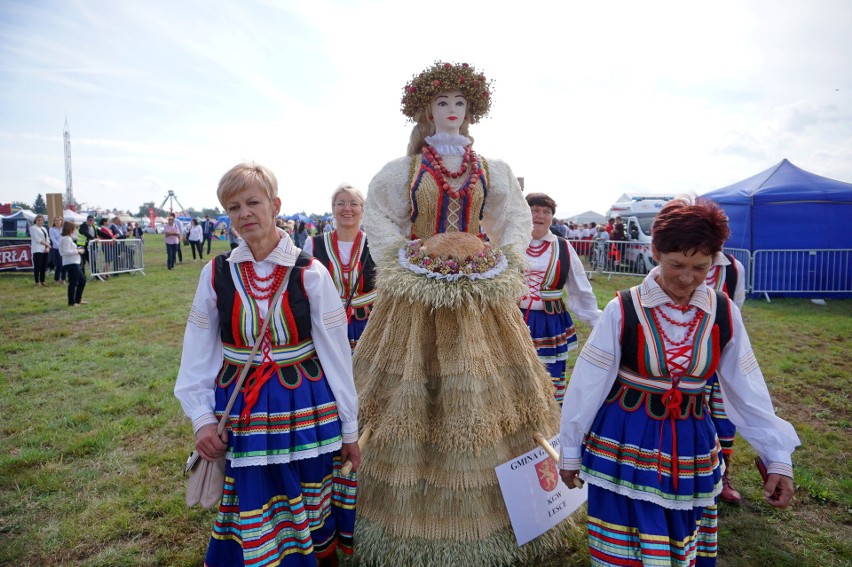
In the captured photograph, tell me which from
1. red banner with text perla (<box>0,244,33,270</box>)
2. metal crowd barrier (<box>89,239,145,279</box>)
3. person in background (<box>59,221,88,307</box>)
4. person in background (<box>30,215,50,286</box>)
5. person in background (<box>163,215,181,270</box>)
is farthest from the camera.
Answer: person in background (<box>163,215,181,270</box>)

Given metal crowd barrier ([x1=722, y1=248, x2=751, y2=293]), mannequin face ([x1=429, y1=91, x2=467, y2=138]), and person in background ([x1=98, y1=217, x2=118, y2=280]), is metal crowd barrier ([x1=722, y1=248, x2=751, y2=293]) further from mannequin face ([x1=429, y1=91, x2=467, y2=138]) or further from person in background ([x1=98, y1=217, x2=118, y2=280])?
person in background ([x1=98, y1=217, x2=118, y2=280])

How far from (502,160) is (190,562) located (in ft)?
11.5

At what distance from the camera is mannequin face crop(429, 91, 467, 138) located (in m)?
3.80

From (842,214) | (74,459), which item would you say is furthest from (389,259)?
(842,214)

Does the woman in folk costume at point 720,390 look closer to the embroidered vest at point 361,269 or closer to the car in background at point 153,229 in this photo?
the embroidered vest at point 361,269

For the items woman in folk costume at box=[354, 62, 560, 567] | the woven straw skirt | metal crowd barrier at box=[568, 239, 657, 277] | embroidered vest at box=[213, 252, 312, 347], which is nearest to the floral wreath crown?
woman in folk costume at box=[354, 62, 560, 567]

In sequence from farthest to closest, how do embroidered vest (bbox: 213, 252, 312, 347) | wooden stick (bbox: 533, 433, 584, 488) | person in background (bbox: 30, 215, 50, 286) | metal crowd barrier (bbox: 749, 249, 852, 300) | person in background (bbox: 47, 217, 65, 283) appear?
1. person in background (bbox: 47, 217, 65, 283)
2. person in background (bbox: 30, 215, 50, 286)
3. metal crowd barrier (bbox: 749, 249, 852, 300)
4. wooden stick (bbox: 533, 433, 584, 488)
5. embroidered vest (bbox: 213, 252, 312, 347)

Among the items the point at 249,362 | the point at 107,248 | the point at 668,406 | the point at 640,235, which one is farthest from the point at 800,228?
the point at 107,248

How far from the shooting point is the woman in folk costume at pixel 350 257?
4691mm

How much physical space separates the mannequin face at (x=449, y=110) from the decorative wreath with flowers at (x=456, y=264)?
1.08m

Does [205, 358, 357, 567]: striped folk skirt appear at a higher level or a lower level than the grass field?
higher

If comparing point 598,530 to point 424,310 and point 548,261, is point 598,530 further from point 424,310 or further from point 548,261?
point 548,261

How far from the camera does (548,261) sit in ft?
15.5

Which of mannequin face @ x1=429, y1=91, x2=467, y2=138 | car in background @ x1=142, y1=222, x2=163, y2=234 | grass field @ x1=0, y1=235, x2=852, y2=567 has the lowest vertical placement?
grass field @ x1=0, y1=235, x2=852, y2=567
